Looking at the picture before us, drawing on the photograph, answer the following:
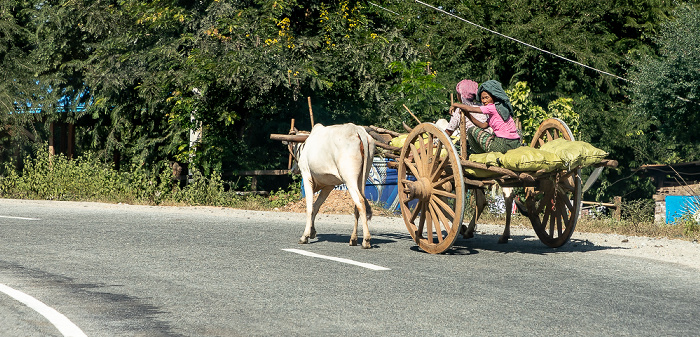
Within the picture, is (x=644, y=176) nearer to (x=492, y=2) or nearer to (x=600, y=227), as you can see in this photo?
(x=492, y=2)

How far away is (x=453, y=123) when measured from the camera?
9.56m

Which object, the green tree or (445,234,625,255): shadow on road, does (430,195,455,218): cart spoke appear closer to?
(445,234,625,255): shadow on road

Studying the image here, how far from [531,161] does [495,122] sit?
123 centimetres

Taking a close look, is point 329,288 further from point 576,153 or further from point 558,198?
point 558,198

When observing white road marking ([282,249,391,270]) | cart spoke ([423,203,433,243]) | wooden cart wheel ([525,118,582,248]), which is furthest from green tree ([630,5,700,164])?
white road marking ([282,249,391,270])

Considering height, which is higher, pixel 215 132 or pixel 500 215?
pixel 215 132

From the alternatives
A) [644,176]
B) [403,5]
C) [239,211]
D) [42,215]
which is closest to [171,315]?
[42,215]

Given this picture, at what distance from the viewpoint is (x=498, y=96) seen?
939cm

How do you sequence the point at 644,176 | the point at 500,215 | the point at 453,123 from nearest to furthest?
the point at 453,123 → the point at 500,215 → the point at 644,176

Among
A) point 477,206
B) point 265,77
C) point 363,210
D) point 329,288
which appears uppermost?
point 265,77

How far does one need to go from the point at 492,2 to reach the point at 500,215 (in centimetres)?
1615

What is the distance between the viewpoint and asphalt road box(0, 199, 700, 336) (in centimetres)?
564

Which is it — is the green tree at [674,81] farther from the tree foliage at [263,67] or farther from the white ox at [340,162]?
the white ox at [340,162]

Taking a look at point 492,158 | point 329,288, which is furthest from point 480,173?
point 329,288
